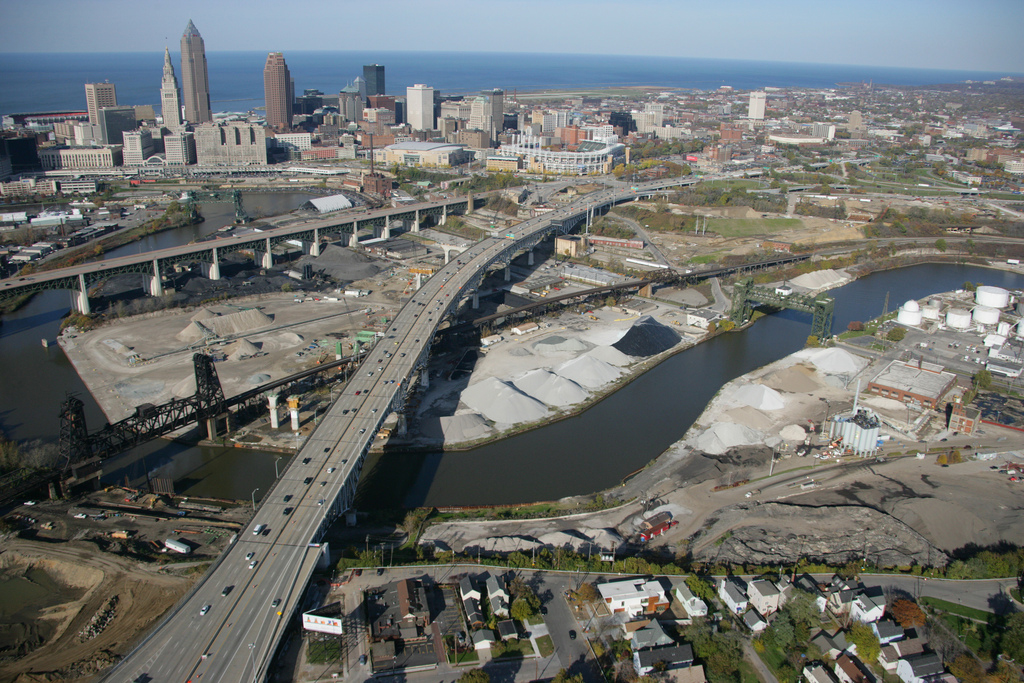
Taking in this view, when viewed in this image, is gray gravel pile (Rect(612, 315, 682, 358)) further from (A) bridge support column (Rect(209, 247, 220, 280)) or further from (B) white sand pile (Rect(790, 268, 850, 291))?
(A) bridge support column (Rect(209, 247, 220, 280))

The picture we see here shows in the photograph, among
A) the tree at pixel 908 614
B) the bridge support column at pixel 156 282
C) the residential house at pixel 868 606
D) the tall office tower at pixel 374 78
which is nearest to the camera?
the tree at pixel 908 614

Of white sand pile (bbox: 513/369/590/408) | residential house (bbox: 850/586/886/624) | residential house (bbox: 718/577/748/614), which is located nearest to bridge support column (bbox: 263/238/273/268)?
white sand pile (bbox: 513/369/590/408)

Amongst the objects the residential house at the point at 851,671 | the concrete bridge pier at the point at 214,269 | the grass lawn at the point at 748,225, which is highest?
the grass lawn at the point at 748,225

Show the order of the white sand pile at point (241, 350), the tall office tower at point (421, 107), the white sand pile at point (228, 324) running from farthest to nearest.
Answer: the tall office tower at point (421, 107) → the white sand pile at point (228, 324) → the white sand pile at point (241, 350)

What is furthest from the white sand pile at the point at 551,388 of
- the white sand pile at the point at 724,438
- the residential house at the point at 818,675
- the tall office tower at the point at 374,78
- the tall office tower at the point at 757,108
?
the tall office tower at the point at 757,108

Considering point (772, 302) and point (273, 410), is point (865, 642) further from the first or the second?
point (772, 302)

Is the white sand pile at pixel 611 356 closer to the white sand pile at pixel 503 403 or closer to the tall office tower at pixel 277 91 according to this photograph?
the white sand pile at pixel 503 403

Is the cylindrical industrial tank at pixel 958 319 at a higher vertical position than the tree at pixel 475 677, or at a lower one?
higher
